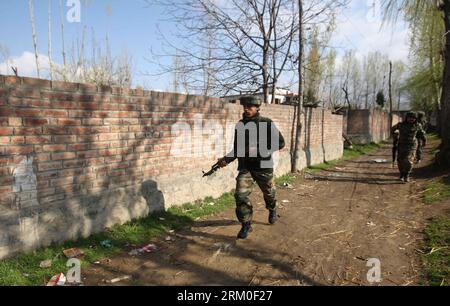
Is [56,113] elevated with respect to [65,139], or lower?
elevated

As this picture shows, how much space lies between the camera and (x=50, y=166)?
12.7ft

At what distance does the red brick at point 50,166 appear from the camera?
3.77 meters

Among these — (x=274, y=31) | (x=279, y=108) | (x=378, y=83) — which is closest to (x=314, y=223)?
(x=279, y=108)

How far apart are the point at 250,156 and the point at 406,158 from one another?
580 centimetres

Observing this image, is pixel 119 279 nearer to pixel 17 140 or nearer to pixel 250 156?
pixel 17 140

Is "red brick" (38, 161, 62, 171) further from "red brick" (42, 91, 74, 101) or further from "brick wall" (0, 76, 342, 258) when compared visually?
"red brick" (42, 91, 74, 101)

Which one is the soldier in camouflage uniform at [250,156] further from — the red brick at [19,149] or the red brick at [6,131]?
the red brick at [6,131]

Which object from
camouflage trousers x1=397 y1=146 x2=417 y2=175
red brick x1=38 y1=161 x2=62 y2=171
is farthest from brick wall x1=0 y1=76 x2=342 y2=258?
camouflage trousers x1=397 y1=146 x2=417 y2=175

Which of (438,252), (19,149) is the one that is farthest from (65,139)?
(438,252)

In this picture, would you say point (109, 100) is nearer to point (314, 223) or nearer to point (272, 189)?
point (272, 189)

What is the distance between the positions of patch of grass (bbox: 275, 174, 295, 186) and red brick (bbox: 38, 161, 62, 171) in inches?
222

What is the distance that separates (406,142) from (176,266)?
729 cm

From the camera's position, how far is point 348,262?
389 cm

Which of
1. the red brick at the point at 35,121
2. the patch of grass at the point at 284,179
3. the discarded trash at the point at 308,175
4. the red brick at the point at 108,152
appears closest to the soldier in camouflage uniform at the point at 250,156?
the red brick at the point at 108,152
